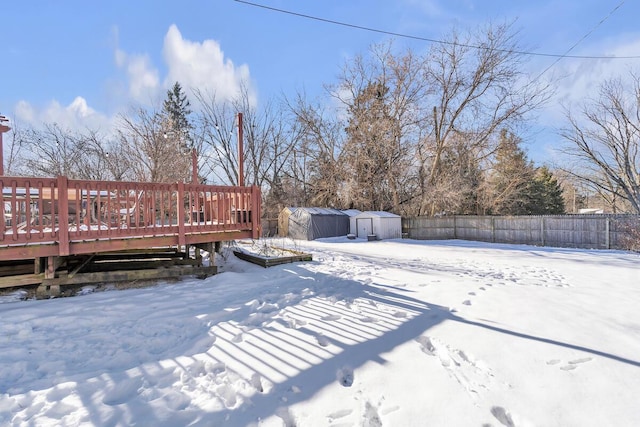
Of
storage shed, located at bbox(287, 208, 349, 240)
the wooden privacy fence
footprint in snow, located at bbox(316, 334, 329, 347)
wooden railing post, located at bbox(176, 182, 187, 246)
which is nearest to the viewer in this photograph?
footprint in snow, located at bbox(316, 334, 329, 347)

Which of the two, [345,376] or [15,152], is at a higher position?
[15,152]

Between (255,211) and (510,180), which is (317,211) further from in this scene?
(510,180)

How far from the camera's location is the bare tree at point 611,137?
14.1m

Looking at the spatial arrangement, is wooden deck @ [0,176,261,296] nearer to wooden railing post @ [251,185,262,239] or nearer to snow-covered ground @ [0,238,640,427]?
wooden railing post @ [251,185,262,239]

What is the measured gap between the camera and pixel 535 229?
1336cm

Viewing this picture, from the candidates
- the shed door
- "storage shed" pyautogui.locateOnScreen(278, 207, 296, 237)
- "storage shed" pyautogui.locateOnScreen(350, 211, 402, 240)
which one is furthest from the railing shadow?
"storage shed" pyautogui.locateOnScreen(278, 207, 296, 237)

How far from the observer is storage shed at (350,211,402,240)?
1645 centimetres

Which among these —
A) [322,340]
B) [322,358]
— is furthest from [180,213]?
[322,358]

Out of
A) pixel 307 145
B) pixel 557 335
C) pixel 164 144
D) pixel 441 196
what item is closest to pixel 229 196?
pixel 557 335

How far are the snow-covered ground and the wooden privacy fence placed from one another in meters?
9.59

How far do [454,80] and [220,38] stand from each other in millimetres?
14027

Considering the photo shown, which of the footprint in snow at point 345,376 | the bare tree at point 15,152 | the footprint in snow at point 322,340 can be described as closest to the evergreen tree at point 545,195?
the footprint in snow at point 322,340

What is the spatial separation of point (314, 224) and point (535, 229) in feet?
34.4

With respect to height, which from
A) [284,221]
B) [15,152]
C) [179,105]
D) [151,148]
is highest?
[179,105]
